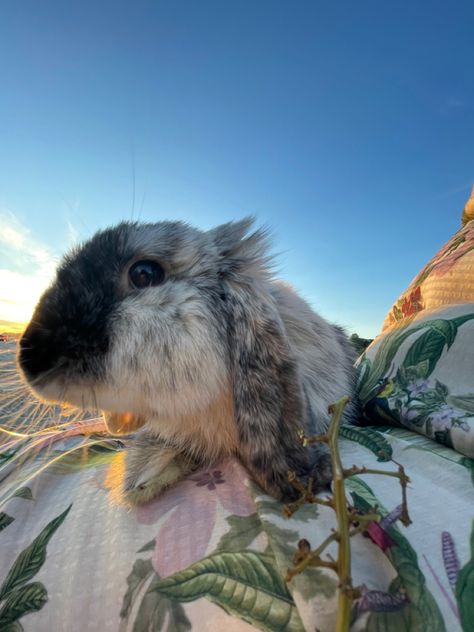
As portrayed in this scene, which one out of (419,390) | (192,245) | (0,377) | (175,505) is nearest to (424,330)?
(419,390)

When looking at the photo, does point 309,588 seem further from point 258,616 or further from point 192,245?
point 192,245

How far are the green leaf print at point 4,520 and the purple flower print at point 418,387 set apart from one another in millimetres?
1128

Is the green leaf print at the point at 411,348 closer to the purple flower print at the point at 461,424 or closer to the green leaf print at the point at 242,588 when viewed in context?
the purple flower print at the point at 461,424

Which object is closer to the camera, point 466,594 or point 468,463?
point 466,594

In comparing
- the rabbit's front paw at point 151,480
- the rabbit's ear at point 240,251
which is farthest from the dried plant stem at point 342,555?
the rabbit's ear at point 240,251

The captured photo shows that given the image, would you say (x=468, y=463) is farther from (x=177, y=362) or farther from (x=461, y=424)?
(x=177, y=362)

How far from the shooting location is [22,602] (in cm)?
75

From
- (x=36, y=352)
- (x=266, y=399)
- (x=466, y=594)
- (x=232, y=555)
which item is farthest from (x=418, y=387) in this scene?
(x=36, y=352)

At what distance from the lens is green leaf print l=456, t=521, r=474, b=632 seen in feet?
1.78

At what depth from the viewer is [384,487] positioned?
80 cm

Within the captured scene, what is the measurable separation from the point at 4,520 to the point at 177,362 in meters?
0.58

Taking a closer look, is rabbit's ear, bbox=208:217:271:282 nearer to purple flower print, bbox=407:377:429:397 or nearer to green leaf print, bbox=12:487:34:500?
purple flower print, bbox=407:377:429:397

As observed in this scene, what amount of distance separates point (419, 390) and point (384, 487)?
0.43 meters

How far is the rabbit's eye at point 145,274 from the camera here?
1102 millimetres
